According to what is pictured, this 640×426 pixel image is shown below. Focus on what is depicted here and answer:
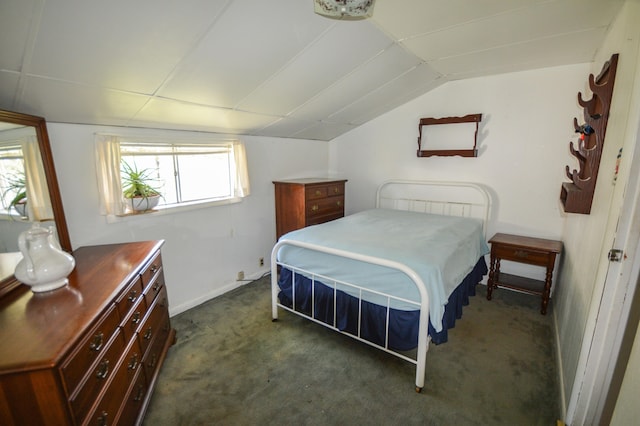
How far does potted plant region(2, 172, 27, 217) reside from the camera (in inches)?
58.0

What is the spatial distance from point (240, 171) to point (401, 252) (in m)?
1.91

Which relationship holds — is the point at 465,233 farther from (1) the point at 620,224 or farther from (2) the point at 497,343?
(1) the point at 620,224

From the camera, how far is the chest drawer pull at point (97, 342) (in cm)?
119

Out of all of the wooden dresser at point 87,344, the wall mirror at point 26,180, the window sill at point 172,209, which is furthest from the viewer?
the window sill at point 172,209

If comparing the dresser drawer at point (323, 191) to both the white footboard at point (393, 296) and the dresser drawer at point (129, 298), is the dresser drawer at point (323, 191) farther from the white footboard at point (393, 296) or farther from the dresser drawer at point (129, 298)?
the dresser drawer at point (129, 298)

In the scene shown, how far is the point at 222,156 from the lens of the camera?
3162mm

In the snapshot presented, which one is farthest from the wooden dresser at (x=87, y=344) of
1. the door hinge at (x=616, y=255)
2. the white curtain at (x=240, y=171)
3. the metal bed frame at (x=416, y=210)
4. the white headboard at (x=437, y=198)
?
the white headboard at (x=437, y=198)

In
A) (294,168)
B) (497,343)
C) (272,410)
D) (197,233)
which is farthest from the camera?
(294,168)

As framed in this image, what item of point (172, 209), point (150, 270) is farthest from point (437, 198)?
point (150, 270)

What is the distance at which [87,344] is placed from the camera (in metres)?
1.15

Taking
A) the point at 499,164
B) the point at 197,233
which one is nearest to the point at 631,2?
the point at 499,164

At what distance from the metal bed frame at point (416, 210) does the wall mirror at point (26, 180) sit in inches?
56.2

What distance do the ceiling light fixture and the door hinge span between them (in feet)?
5.35

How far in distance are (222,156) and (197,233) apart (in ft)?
2.88
